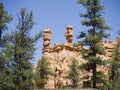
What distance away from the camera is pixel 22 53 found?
26.0 m

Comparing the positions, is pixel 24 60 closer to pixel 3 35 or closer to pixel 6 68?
pixel 6 68

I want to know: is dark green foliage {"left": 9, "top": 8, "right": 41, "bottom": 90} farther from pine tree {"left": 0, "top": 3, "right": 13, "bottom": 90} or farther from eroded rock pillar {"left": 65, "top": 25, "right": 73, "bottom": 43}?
eroded rock pillar {"left": 65, "top": 25, "right": 73, "bottom": 43}

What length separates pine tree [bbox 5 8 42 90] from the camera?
25.6 metres

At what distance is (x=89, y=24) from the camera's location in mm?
37531

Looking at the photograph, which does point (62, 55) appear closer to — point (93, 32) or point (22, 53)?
point (93, 32)

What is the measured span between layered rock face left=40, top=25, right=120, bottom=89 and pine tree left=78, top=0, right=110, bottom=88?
103 ft

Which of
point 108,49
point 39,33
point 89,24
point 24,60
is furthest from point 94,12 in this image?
point 108,49

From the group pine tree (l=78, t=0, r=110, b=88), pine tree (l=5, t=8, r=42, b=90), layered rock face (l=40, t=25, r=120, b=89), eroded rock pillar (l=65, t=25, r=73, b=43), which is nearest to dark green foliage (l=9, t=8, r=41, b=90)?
pine tree (l=5, t=8, r=42, b=90)

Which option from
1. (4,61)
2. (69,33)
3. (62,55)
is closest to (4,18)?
(4,61)

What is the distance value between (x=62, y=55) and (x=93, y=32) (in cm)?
4032

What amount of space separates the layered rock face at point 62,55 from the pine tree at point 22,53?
42.2 m

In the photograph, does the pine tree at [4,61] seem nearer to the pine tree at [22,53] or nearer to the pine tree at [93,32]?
the pine tree at [22,53]

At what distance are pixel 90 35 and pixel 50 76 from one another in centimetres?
3720

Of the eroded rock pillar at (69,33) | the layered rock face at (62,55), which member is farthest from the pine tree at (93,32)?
the eroded rock pillar at (69,33)
